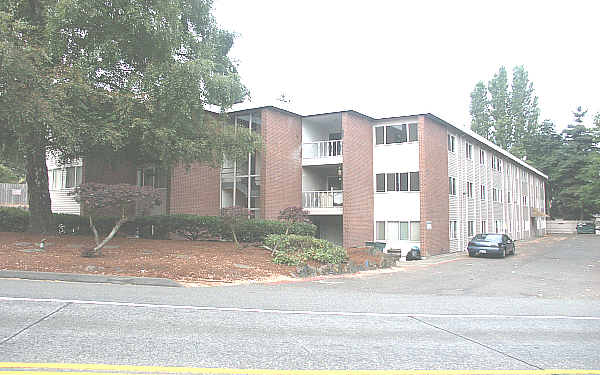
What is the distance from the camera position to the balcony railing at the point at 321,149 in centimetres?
2834

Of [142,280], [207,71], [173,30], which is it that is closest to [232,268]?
[142,280]

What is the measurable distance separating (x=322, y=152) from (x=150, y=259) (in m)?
15.0

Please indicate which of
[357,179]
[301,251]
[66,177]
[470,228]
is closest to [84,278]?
[301,251]

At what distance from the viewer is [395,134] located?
2945 cm

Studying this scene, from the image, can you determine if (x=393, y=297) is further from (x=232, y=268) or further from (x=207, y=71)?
(x=207, y=71)

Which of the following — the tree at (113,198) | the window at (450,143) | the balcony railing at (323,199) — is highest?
the window at (450,143)

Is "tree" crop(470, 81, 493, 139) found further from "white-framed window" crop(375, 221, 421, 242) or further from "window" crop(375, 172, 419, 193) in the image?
"white-framed window" crop(375, 221, 421, 242)

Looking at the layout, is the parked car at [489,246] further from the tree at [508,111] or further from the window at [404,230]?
the tree at [508,111]

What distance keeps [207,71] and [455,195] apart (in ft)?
66.8

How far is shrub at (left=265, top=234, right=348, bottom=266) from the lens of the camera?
17094 millimetres

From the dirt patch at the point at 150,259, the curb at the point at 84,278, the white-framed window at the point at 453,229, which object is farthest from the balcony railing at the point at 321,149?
the curb at the point at 84,278

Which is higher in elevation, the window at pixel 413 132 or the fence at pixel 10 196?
the window at pixel 413 132

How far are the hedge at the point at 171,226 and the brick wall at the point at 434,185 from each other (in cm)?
820

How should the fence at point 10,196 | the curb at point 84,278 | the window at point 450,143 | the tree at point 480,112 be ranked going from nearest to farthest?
the curb at point 84,278 < the window at point 450,143 < the fence at point 10,196 < the tree at point 480,112
